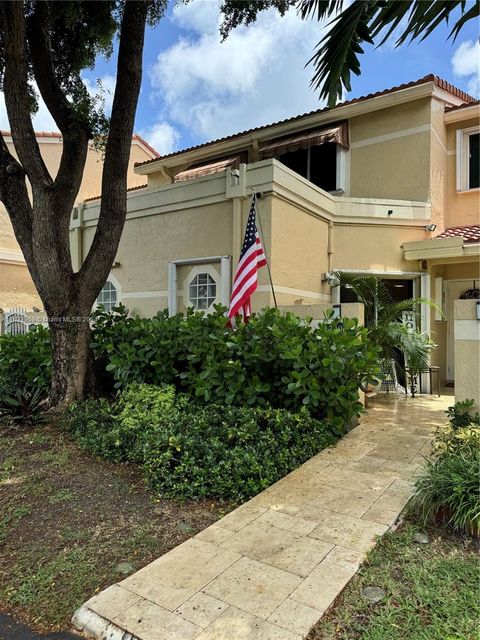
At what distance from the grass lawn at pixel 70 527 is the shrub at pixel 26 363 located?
2555 millimetres

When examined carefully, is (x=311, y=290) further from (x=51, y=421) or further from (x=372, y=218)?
(x=51, y=421)

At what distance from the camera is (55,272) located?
22.1ft

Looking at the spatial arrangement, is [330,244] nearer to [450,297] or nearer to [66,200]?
[450,297]

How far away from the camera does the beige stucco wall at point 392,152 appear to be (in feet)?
34.5

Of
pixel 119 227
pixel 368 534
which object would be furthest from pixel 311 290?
pixel 368 534

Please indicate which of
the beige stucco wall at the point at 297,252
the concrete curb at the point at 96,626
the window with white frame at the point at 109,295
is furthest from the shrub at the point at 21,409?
the beige stucco wall at the point at 297,252

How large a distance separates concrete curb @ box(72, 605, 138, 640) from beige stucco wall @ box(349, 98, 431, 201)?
416 inches

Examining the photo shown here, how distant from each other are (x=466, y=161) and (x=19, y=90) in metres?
10.3

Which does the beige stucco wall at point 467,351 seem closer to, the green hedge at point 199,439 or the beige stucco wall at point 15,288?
the green hedge at point 199,439

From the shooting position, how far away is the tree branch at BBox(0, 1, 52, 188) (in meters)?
6.19

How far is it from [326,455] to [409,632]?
300 cm

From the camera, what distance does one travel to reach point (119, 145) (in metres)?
6.79

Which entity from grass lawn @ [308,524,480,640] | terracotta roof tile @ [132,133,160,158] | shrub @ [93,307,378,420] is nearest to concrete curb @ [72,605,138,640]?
grass lawn @ [308,524,480,640]

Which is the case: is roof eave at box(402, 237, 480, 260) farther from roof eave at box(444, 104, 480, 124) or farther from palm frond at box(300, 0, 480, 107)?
palm frond at box(300, 0, 480, 107)
